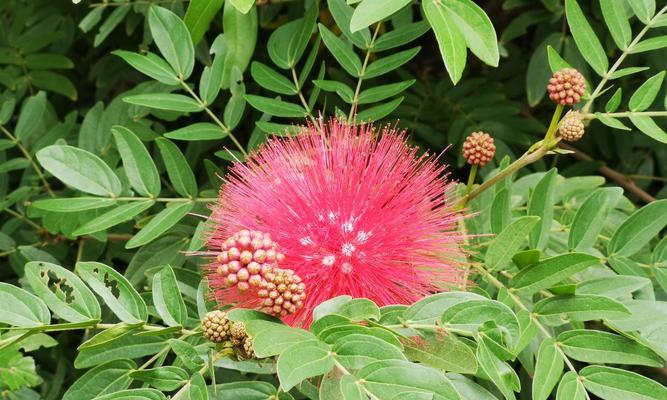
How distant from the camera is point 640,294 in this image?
1811 millimetres

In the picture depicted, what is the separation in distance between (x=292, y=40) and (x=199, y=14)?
317 millimetres

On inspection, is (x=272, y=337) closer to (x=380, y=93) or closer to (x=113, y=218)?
(x=113, y=218)

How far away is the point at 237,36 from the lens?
6.82 feet

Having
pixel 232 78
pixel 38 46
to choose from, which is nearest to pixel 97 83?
pixel 38 46

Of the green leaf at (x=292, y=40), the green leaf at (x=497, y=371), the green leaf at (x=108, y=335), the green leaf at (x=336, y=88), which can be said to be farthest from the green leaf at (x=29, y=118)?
the green leaf at (x=497, y=371)

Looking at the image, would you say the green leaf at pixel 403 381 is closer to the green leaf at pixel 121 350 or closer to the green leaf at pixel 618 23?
the green leaf at pixel 121 350


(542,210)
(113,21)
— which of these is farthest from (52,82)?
(542,210)

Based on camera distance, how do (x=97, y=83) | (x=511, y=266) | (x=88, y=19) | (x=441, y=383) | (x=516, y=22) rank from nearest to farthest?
1. (x=441, y=383)
2. (x=511, y=266)
3. (x=88, y=19)
4. (x=516, y=22)
5. (x=97, y=83)

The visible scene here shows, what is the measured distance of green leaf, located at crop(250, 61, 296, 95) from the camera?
212 cm

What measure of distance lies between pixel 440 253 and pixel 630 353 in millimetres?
421

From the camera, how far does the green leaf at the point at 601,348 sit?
154 cm

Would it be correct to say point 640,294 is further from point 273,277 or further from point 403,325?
point 273,277

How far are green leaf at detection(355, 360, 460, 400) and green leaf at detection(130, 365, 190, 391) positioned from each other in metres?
0.40

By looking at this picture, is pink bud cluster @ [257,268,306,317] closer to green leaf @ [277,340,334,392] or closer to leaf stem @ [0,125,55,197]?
green leaf @ [277,340,334,392]
